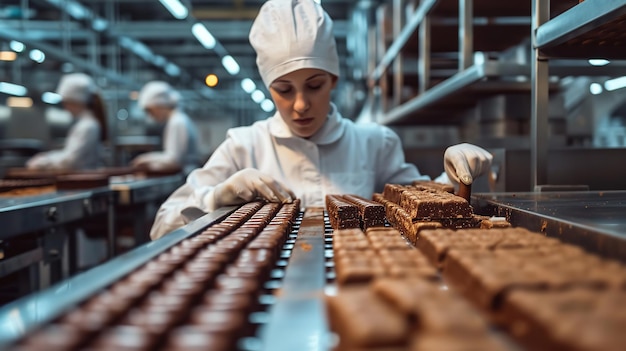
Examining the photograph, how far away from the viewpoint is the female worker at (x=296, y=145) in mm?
2111

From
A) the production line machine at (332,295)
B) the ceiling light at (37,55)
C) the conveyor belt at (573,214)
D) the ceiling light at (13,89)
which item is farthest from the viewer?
the ceiling light at (13,89)

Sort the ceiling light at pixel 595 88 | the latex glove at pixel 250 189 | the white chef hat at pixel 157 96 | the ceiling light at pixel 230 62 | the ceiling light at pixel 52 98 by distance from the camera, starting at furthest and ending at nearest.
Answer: the ceiling light at pixel 230 62
the ceiling light at pixel 52 98
the white chef hat at pixel 157 96
the ceiling light at pixel 595 88
the latex glove at pixel 250 189

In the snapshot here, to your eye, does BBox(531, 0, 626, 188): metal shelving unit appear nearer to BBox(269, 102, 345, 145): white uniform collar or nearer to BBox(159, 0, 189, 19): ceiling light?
BBox(269, 102, 345, 145): white uniform collar

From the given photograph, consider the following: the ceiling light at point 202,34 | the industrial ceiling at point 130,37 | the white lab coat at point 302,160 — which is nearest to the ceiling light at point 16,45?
the industrial ceiling at point 130,37

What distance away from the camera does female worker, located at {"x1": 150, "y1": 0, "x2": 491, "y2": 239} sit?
2.11 metres

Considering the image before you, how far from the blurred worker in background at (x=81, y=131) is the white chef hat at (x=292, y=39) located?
3.97 metres

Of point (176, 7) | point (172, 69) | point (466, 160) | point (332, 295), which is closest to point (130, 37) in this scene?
point (176, 7)

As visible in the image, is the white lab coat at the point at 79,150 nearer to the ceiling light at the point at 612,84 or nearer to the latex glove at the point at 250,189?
the latex glove at the point at 250,189

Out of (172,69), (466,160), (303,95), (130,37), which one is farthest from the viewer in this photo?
(172,69)

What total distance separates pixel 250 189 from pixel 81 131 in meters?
4.40

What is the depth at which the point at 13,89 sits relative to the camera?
5.23 meters

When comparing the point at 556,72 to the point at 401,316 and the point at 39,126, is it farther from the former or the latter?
the point at 39,126

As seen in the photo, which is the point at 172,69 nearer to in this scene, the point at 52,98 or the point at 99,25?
the point at 52,98

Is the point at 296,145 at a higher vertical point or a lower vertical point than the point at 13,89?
lower
